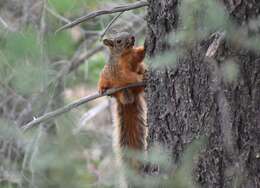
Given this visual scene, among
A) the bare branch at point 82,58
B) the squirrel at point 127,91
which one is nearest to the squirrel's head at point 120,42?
the squirrel at point 127,91

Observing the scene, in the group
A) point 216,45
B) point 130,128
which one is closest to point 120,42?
point 130,128

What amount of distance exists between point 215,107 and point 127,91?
0.83 m

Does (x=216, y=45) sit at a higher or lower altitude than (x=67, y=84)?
lower

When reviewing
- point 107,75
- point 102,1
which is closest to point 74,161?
point 107,75

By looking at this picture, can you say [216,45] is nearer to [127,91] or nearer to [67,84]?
[127,91]

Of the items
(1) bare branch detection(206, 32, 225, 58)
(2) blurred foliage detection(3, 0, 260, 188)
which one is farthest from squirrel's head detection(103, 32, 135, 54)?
(1) bare branch detection(206, 32, 225, 58)

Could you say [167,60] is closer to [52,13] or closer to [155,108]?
[155,108]

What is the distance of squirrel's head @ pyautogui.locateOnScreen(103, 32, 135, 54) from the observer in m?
2.70

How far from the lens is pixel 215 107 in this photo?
1.86 metres

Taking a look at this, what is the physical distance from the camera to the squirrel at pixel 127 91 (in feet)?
8.70

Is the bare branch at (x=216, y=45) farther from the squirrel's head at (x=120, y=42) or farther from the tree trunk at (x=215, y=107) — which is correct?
the squirrel's head at (x=120, y=42)

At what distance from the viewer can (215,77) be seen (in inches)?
72.1

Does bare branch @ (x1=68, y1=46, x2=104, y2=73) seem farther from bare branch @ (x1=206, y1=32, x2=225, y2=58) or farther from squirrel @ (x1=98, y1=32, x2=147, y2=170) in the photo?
bare branch @ (x1=206, y1=32, x2=225, y2=58)

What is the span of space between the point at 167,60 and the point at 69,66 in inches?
106
